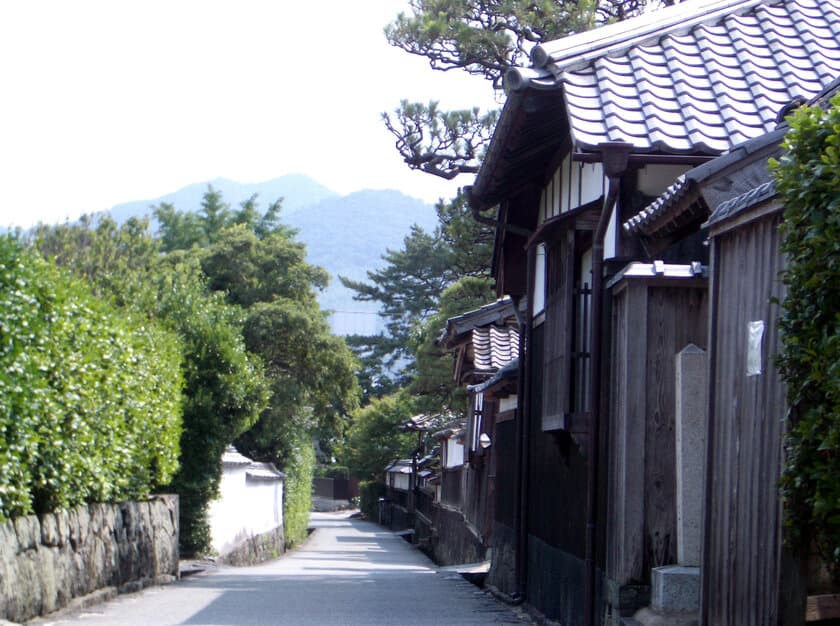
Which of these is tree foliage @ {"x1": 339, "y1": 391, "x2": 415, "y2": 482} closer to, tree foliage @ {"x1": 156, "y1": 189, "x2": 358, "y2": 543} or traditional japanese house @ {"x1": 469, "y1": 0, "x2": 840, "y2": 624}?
tree foliage @ {"x1": 156, "y1": 189, "x2": 358, "y2": 543}

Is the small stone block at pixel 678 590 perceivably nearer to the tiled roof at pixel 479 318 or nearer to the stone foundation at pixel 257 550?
the tiled roof at pixel 479 318

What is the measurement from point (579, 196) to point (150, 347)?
8558 mm

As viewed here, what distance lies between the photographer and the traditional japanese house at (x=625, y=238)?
8.42m

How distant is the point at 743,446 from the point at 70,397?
8.41 m

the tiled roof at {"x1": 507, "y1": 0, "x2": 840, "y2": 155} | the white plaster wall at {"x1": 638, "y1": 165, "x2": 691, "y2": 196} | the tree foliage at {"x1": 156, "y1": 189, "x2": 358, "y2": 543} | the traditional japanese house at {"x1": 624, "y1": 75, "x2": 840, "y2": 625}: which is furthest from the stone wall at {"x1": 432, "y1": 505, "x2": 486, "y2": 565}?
the traditional japanese house at {"x1": 624, "y1": 75, "x2": 840, "y2": 625}

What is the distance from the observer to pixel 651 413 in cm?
845

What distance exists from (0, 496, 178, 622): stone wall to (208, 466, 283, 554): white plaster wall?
6.32 m

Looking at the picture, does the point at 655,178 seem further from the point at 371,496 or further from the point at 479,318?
the point at 371,496

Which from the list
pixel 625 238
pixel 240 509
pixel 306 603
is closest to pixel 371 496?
pixel 240 509

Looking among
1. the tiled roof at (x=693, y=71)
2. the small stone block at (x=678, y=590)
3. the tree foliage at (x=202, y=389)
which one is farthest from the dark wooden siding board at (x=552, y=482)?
the tree foliage at (x=202, y=389)

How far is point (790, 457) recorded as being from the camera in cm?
492

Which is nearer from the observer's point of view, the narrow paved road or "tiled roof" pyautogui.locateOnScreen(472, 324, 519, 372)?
the narrow paved road

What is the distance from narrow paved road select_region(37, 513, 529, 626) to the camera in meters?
12.5

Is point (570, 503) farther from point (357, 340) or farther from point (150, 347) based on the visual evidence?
point (357, 340)
